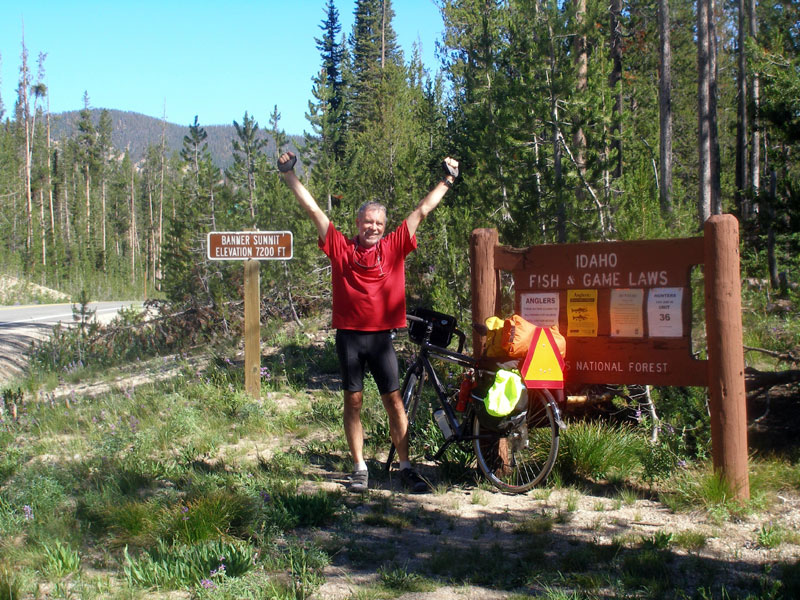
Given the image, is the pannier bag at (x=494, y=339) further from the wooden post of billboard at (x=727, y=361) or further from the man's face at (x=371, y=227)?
the wooden post of billboard at (x=727, y=361)

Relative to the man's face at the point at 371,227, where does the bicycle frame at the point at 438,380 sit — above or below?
below

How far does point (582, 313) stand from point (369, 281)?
151 cm

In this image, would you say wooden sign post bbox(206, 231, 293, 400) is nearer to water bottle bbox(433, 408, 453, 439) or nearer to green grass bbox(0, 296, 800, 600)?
green grass bbox(0, 296, 800, 600)

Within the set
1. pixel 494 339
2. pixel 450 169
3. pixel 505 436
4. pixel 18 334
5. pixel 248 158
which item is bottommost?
Answer: pixel 505 436

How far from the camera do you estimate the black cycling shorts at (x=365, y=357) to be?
16.1ft

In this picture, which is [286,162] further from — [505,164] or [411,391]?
[505,164]

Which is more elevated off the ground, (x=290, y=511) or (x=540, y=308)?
(x=540, y=308)

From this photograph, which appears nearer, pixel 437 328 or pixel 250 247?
pixel 437 328

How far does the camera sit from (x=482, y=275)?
17.3 ft

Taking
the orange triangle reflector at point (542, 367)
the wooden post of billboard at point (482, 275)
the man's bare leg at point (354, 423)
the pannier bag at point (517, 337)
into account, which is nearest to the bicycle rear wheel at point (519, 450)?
the orange triangle reflector at point (542, 367)

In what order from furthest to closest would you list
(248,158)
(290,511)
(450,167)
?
Result: (248,158), (450,167), (290,511)

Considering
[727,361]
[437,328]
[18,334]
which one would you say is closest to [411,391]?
[437,328]

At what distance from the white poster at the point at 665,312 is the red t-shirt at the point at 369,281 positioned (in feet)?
5.38

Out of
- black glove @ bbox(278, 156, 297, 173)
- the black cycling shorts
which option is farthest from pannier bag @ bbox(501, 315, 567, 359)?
black glove @ bbox(278, 156, 297, 173)
